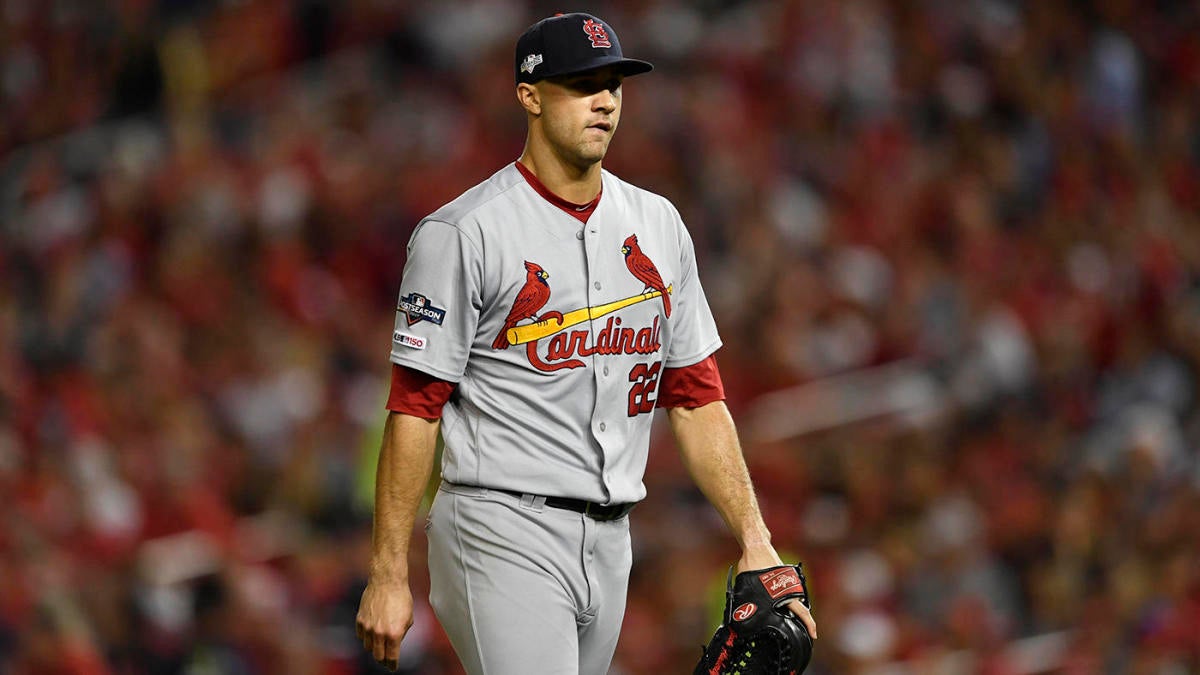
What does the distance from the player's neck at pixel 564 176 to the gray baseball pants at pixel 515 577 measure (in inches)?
26.3

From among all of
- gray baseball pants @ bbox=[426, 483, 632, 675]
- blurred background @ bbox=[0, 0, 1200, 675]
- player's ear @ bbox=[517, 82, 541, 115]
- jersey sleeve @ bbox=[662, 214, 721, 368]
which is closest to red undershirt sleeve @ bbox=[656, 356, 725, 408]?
jersey sleeve @ bbox=[662, 214, 721, 368]

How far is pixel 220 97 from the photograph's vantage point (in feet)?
35.3

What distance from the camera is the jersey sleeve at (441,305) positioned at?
370cm

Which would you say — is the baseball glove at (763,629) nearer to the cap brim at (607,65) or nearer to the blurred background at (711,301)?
the cap brim at (607,65)

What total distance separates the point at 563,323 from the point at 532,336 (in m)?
0.08

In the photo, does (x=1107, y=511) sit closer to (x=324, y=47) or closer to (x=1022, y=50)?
(x=1022, y=50)

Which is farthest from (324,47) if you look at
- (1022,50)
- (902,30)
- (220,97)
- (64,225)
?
(1022,50)

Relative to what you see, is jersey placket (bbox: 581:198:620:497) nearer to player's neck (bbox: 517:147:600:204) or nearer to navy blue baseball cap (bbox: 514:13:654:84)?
player's neck (bbox: 517:147:600:204)

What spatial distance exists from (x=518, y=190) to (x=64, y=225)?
6.38m

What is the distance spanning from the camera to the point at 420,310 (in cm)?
371

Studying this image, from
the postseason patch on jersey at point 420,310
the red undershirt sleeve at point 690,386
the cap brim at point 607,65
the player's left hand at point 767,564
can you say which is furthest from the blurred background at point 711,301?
the cap brim at point 607,65

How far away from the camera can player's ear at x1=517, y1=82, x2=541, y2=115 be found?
3.81 meters

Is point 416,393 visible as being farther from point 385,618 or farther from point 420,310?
point 385,618

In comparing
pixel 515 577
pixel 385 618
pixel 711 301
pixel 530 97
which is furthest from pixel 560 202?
pixel 711 301
